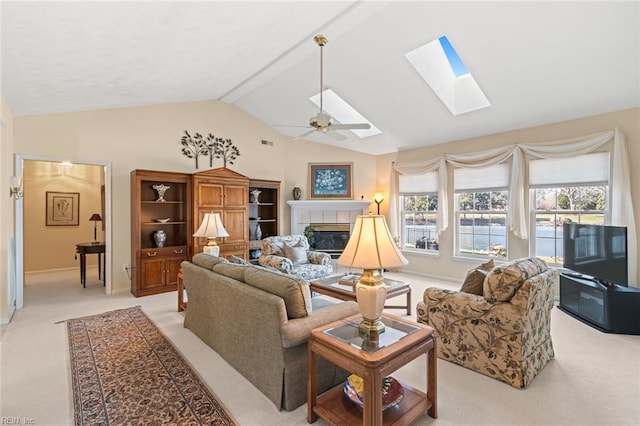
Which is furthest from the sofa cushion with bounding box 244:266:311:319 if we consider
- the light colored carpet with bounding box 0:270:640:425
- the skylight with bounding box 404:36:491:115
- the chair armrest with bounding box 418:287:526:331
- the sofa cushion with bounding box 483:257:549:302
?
the skylight with bounding box 404:36:491:115

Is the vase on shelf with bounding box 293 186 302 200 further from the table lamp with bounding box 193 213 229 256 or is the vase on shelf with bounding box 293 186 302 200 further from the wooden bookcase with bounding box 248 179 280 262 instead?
the table lamp with bounding box 193 213 229 256

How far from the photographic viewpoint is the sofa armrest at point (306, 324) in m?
2.04

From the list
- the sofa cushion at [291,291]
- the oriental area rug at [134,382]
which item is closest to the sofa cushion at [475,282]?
the sofa cushion at [291,291]

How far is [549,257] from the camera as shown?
4.89m

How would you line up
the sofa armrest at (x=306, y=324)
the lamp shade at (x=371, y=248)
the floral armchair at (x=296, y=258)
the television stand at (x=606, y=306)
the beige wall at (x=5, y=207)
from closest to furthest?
the lamp shade at (x=371, y=248) < the sofa armrest at (x=306, y=324) < the television stand at (x=606, y=306) < the beige wall at (x=5, y=207) < the floral armchair at (x=296, y=258)

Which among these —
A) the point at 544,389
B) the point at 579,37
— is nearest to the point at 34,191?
the point at 544,389

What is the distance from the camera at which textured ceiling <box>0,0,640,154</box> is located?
2645 mm

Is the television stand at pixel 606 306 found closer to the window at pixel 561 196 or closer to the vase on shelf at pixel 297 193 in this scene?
the window at pixel 561 196

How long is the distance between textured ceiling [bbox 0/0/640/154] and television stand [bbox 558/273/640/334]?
2.41 meters

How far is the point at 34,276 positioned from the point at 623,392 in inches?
351

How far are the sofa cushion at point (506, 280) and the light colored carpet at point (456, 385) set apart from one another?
0.69 metres

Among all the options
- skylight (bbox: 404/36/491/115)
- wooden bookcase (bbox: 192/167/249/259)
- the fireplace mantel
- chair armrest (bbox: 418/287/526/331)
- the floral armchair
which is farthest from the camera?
the fireplace mantel

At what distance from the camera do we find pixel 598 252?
12.1 feet

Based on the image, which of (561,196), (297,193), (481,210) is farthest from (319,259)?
(561,196)
